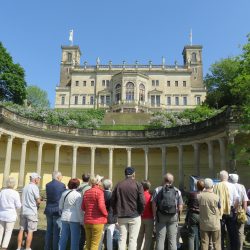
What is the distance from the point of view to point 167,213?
9.75 metres

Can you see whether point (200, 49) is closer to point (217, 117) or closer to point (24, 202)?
point (217, 117)

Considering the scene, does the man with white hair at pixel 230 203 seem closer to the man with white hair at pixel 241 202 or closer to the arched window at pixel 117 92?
the man with white hair at pixel 241 202

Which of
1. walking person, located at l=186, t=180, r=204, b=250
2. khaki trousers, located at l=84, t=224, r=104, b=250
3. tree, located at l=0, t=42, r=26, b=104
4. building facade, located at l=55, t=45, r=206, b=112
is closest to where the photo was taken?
khaki trousers, located at l=84, t=224, r=104, b=250

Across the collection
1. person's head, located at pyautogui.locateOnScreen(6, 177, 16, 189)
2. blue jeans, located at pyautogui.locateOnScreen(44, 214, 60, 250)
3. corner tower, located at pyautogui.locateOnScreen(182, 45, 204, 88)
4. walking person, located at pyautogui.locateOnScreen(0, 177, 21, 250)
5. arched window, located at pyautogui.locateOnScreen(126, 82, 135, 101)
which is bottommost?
blue jeans, located at pyautogui.locateOnScreen(44, 214, 60, 250)

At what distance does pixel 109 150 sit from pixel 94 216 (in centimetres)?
3803

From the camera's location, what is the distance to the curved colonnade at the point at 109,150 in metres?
39.4

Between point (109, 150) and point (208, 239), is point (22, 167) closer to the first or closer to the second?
point (109, 150)

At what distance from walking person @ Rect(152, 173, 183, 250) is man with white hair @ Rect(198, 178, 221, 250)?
30.8 inches

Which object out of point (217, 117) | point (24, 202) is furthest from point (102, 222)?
point (217, 117)

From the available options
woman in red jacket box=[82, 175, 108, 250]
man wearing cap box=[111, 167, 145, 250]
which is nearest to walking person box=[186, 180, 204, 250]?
man wearing cap box=[111, 167, 145, 250]

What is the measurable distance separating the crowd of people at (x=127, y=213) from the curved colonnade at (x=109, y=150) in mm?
26287

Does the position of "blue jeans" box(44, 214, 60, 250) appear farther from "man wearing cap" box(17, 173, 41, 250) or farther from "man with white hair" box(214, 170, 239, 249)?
"man with white hair" box(214, 170, 239, 249)

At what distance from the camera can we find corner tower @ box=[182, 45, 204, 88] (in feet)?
351

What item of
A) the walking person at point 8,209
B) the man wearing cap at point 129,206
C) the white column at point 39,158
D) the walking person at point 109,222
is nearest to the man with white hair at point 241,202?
the man wearing cap at point 129,206
